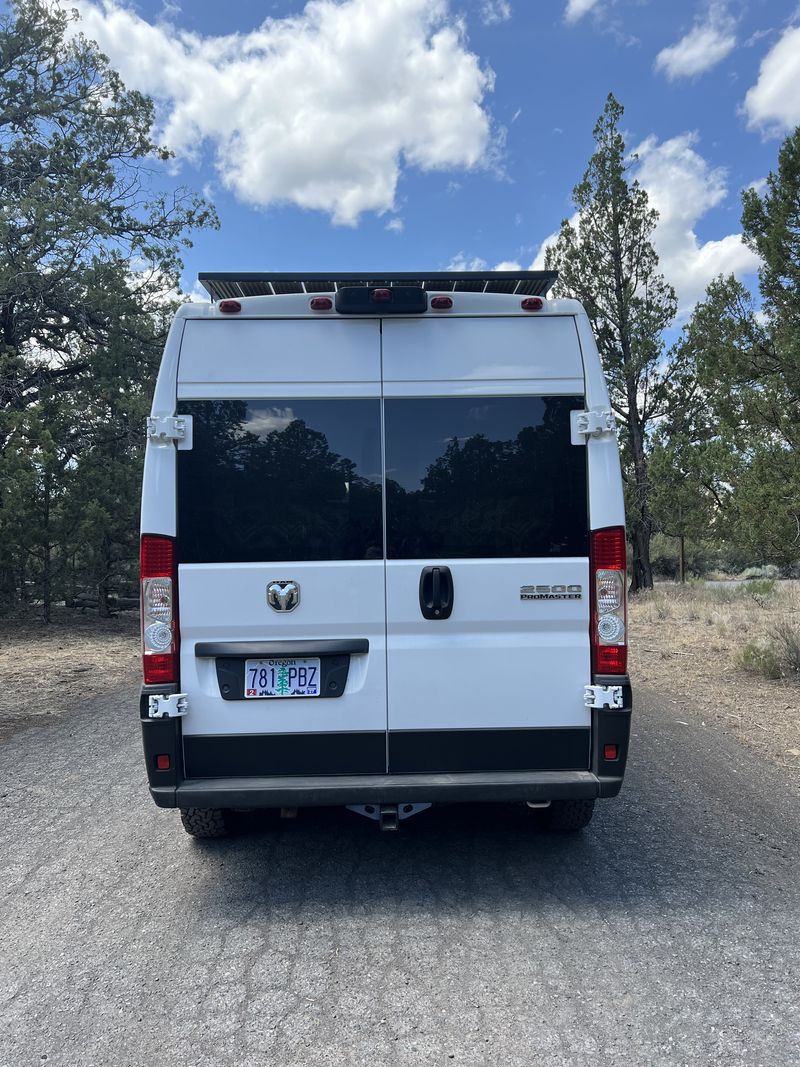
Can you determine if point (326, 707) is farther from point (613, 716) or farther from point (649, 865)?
A: point (649, 865)

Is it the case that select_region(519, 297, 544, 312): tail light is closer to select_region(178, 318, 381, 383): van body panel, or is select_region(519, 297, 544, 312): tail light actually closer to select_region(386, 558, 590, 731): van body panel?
select_region(178, 318, 381, 383): van body panel

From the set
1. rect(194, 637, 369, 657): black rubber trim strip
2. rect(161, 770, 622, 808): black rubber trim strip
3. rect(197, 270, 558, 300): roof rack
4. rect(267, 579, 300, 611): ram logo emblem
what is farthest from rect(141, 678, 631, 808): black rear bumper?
rect(197, 270, 558, 300): roof rack

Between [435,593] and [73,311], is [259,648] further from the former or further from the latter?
[73,311]

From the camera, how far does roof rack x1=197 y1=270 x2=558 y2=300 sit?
396cm

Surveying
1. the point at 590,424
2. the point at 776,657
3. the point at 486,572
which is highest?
the point at 590,424

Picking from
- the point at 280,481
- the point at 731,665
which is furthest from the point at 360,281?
the point at 731,665

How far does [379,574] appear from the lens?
3680 millimetres

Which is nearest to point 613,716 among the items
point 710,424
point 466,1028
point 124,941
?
point 466,1028

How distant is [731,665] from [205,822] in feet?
25.9

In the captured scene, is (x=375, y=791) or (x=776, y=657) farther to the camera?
(x=776, y=657)

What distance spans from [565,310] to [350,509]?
1513 millimetres

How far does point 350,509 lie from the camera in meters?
3.71

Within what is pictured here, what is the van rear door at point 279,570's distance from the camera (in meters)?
3.64

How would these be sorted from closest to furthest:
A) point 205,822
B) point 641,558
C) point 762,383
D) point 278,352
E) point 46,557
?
point 278,352 < point 205,822 < point 762,383 < point 46,557 < point 641,558
